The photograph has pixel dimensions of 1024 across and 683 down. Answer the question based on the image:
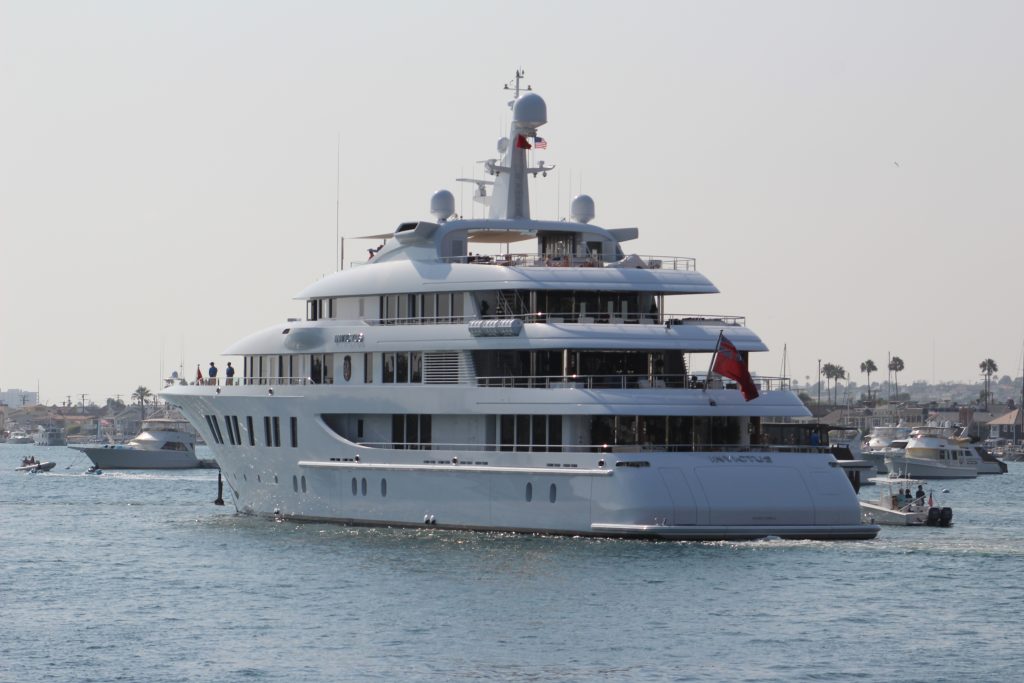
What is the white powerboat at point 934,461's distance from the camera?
4542 inches

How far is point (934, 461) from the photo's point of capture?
119 metres

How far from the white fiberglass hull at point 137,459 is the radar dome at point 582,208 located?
228 feet

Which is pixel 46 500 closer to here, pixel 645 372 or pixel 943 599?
pixel 645 372

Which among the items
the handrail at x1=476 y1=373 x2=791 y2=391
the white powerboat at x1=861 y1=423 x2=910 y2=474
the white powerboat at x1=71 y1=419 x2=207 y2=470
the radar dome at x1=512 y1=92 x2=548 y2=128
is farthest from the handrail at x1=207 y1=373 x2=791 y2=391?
the white powerboat at x1=861 y1=423 x2=910 y2=474

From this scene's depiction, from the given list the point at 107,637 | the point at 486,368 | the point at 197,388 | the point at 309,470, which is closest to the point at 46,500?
the point at 197,388

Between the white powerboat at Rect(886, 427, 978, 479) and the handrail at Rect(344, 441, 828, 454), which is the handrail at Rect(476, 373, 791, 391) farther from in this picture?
the white powerboat at Rect(886, 427, 978, 479)

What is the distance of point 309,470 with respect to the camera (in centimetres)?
4953

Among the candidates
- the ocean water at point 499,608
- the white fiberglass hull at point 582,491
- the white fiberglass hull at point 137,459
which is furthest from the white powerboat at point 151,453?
the white fiberglass hull at point 582,491

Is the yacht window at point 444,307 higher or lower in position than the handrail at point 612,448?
higher

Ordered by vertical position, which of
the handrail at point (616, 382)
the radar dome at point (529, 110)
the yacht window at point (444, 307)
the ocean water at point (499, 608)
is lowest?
the ocean water at point (499, 608)

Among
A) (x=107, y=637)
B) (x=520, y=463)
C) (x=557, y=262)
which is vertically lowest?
(x=107, y=637)

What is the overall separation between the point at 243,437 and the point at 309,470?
12.7 ft

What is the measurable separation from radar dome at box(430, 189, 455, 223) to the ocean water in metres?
9.78

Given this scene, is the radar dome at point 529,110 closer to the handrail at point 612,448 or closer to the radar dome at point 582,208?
the radar dome at point 582,208
